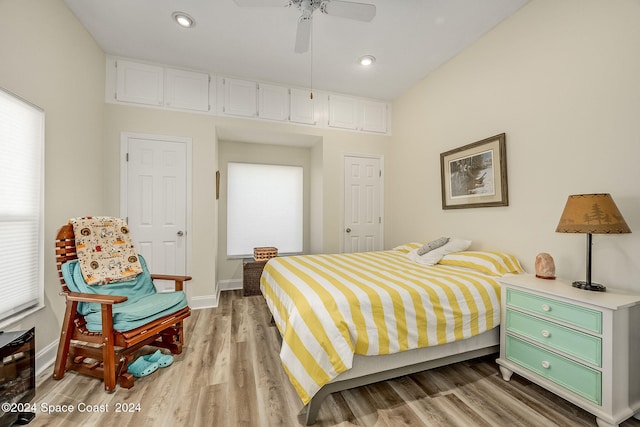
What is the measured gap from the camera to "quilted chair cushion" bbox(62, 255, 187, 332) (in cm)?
183

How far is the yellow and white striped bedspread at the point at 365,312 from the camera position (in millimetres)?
1487

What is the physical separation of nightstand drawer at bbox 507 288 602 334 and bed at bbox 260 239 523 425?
0.16m

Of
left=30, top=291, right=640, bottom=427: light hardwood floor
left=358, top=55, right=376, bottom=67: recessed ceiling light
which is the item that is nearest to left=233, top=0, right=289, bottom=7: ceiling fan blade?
left=358, top=55, right=376, bottom=67: recessed ceiling light

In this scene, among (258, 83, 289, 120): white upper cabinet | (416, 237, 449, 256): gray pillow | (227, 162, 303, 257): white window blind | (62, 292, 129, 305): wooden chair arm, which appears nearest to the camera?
(62, 292, 129, 305): wooden chair arm

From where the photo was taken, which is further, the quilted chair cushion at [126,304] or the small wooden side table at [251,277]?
the small wooden side table at [251,277]

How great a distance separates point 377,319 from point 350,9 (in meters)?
2.28

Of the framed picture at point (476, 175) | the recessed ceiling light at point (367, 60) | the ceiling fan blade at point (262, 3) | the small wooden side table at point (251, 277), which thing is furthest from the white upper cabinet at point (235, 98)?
the small wooden side table at point (251, 277)

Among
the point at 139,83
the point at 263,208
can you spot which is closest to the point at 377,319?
the point at 263,208

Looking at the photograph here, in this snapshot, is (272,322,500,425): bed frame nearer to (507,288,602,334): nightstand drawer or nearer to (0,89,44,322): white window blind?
(507,288,602,334): nightstand drawer

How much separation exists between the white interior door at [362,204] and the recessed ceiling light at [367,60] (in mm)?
1317

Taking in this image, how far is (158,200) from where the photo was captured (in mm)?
3314

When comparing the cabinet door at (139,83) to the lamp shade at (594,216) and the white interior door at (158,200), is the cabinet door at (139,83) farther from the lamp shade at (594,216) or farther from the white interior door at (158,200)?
the lamp shade at (594,216)

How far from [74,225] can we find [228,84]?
2.44 metres

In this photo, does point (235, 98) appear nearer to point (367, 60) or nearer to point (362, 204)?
point (367, 60)
